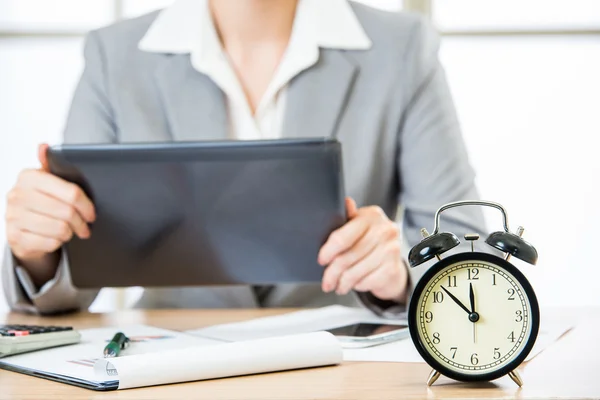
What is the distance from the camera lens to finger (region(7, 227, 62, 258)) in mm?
1310

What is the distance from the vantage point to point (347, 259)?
1280mm

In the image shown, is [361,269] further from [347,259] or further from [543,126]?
[543,126]

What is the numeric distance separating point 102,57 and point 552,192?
6.62 feet

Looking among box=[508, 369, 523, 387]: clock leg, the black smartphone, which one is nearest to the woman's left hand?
the black smartphone

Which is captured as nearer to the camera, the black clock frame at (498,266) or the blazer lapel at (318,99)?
the black clock frame at (498,266)

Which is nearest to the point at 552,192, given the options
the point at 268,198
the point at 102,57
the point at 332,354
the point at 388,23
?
the point at 388,23

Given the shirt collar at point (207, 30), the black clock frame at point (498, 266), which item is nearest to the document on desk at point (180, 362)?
the black clock frame at point (498, 266)

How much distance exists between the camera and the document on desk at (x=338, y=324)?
0.99m

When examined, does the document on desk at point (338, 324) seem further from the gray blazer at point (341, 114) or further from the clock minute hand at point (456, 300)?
the gray blazer at point (341, 114)

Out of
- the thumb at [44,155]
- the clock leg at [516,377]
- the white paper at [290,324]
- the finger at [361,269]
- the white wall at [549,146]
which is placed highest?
the thumb at [44,155]

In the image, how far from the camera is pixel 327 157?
1.14 meters

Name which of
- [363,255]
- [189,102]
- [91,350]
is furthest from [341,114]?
[91,350]

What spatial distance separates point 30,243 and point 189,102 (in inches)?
20.7

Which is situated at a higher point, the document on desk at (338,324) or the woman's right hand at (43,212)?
the woman's right hand at (43,212)
